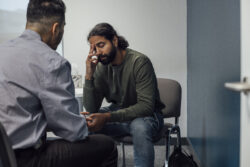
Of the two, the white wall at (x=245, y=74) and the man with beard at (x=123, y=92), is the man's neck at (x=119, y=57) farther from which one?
the white wall at (x=245, y=74)

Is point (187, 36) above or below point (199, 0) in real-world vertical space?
below

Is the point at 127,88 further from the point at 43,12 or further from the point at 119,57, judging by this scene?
the point at 43,12

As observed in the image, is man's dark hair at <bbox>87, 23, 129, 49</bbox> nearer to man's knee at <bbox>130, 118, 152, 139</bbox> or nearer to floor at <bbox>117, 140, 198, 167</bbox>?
man's knee at <bbox>130, 118, 152, 139</bbox>

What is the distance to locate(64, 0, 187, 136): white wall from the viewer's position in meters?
2.77

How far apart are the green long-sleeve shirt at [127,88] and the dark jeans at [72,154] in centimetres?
38

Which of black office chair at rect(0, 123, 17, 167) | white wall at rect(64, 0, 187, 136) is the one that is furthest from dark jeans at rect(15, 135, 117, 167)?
white wall at rect(64, 0, 187, 136)

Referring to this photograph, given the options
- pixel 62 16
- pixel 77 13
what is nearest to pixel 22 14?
pixel 77 13

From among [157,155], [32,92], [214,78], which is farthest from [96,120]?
[157,155]

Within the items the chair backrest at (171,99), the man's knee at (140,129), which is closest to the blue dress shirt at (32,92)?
the man's knee at (140,129)

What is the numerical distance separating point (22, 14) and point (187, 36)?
1629 mm

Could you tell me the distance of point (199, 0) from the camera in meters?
2.11

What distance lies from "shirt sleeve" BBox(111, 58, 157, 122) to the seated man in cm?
44

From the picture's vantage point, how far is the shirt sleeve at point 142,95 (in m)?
1.66

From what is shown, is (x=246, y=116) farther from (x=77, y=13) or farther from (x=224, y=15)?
(x=77, y=13)
